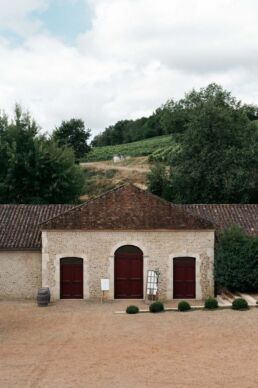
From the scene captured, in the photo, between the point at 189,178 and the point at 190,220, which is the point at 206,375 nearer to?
the point at 190,220

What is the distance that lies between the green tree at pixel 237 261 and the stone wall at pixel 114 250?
66 centimetres

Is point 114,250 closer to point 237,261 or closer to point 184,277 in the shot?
point 184,277

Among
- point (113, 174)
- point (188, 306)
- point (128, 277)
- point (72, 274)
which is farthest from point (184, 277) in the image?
point (113, 174)

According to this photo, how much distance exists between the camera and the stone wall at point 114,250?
28609 mm

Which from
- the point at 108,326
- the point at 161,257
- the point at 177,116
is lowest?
the point at 108,326

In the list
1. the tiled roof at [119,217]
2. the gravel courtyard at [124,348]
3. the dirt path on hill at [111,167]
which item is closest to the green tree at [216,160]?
the tiled roof at [119,217]

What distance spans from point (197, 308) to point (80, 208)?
7.57 metres

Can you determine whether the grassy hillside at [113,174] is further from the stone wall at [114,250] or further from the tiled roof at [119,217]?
the stone wall at [114,250]

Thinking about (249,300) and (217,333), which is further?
(249,300)

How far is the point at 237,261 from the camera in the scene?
2789cm

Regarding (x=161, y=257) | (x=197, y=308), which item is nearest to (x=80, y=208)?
(x=161, y=257)

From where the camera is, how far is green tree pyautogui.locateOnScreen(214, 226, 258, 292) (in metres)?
28.0

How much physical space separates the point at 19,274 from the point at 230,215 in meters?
11.9

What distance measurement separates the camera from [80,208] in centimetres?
2856
